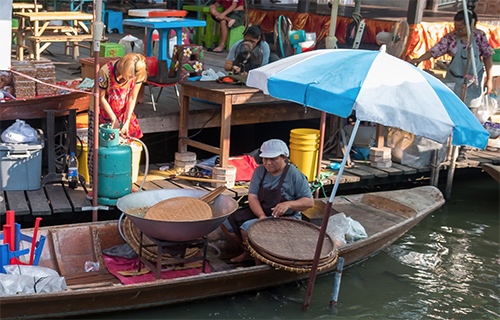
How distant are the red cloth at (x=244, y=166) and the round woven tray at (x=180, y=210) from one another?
96.4 inches

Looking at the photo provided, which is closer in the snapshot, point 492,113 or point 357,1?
point 492,113

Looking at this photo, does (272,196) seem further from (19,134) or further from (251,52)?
(251,52)

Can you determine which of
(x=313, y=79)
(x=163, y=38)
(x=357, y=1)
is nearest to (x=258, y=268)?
(x=313, y=79)

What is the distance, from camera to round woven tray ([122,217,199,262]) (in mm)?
7031

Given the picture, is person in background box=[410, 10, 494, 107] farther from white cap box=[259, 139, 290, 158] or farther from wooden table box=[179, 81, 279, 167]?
white cap box=[259, 139, 290, 158]

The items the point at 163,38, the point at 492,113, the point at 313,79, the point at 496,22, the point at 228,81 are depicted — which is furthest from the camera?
the point at 496,22

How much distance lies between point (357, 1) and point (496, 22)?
3836 millimetres

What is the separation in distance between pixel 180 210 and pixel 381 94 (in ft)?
7.02

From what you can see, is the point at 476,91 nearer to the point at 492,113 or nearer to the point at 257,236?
the point at 492,113

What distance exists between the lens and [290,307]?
23.8ft

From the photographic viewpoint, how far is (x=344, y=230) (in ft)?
25.9

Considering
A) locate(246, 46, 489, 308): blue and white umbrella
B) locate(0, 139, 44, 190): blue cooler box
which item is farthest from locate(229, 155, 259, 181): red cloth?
locate(246, 46, 489, 308): blue and white umbrella

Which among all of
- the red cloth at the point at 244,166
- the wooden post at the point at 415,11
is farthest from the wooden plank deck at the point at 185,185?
the wooden post at the point at 415,11

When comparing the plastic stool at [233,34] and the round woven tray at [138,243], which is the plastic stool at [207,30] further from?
the round woven tray at [138,243]
